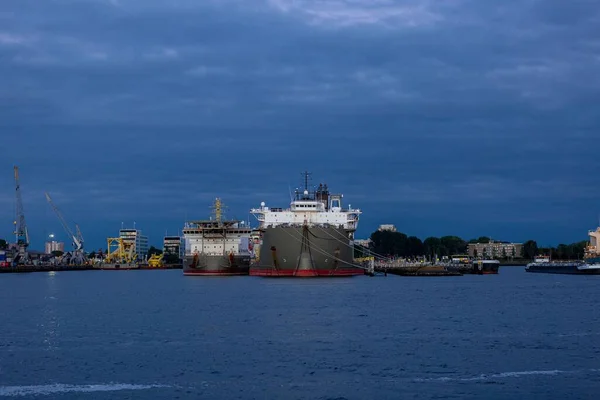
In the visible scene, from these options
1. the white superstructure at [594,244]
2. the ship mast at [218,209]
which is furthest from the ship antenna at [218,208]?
the white superstructure at [594,244]

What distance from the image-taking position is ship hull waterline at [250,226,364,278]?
105000 mm

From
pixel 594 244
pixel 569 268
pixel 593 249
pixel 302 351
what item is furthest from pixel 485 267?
pixel 302 351

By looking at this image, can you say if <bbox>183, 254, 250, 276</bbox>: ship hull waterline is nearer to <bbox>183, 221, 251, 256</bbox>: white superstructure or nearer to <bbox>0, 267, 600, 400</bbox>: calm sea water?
<bbox>183, 221, 251, 256</bbox>: white superstructure

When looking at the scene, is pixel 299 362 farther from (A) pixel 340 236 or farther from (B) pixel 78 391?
(A) pixel 340 236

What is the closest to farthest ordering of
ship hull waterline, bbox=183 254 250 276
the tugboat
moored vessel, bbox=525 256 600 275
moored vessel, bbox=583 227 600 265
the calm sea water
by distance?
1. the calm sea water
2. ship hull waterline, bbox=183 254 250 276
3. moored vessel, bbox=525 256 600 275
4. the tugboat
5. moored vessel, bbox=583 227 600 265

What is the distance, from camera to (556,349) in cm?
4012

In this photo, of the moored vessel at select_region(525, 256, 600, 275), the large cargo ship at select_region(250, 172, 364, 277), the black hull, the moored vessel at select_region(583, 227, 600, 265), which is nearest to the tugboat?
the black hull

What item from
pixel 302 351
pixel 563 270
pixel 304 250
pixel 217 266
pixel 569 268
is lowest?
pixel 302 351

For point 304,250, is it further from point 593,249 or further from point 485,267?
point 593,249

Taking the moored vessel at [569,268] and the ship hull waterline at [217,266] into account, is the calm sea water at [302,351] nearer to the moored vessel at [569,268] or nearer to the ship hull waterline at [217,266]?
the ship hull waterline at [217,266]

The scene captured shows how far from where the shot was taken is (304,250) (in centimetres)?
10531

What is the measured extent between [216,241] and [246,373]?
376 ft

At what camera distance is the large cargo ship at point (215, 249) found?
14150 centimetres

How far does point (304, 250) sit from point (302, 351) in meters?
65.4
